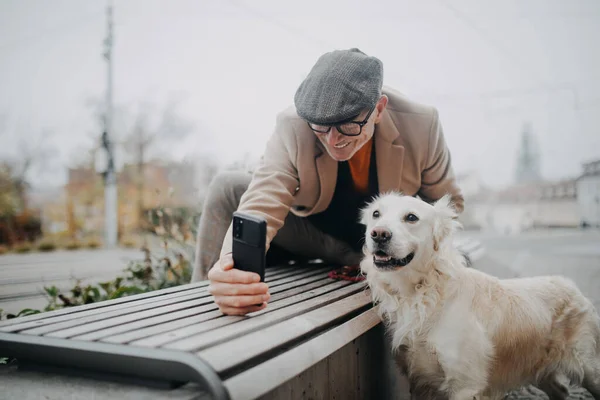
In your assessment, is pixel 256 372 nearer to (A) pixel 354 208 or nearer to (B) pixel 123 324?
(B) pixel 123 324

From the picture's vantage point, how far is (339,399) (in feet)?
5.20

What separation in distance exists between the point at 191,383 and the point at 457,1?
430cm

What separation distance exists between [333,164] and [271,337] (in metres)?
1.15

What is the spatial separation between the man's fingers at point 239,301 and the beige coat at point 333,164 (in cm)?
53

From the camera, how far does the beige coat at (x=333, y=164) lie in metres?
2.04

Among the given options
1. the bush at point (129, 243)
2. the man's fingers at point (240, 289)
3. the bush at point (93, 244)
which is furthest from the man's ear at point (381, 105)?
the bush at point (129, 243)

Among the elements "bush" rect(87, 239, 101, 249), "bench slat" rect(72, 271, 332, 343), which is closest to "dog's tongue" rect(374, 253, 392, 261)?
"bench slat" rect(72, 271, 332, 343)

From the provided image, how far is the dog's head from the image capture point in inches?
65.5

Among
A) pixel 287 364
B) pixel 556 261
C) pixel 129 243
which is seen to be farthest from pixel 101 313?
pixel 129 243

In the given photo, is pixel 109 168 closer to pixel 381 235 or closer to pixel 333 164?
pixel 333 164

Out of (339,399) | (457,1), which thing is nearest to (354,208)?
(339,399)

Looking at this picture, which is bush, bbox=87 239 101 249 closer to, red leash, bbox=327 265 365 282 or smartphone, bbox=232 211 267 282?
red leash, bbox=327 265 365 282

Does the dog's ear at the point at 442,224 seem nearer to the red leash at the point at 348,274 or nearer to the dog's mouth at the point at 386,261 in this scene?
the dog's mouth at the point at 386,261

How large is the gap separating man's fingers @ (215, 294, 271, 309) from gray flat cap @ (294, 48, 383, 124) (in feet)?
2.54
